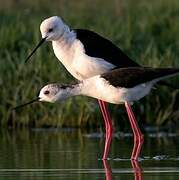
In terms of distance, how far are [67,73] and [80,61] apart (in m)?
2.59

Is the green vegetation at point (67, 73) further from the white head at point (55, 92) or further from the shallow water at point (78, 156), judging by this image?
the white head at point (55, 92)

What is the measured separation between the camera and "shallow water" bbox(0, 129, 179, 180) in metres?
10.0

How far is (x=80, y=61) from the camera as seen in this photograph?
38.7 feet

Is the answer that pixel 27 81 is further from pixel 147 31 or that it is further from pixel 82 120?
pixel 147 31

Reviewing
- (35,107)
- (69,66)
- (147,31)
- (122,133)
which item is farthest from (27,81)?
(147,31)

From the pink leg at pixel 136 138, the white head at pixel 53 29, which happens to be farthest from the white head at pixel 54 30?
the pink leg at pixel 136 138

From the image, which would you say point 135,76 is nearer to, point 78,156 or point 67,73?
point 78,156

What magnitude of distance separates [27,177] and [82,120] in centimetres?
420

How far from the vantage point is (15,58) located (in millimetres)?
14898

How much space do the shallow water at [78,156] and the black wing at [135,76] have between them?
80cm

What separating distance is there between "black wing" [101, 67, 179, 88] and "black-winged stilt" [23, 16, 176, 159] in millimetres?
523

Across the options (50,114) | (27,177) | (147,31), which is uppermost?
(147,31)

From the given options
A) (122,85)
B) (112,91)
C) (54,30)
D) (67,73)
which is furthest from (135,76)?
(67,73)

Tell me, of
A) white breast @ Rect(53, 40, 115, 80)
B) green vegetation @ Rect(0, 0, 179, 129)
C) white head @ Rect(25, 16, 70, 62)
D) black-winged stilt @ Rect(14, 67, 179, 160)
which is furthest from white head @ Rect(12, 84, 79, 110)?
green vegetation @ Rect(0, 0, 179, 129)
